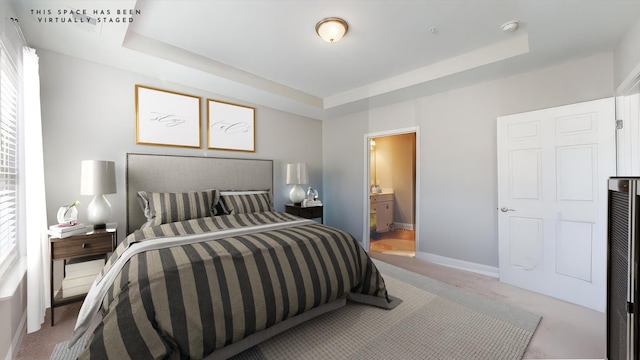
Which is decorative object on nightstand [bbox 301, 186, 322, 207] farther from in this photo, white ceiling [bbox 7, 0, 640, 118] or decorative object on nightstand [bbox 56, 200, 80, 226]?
decorative object on nightstand [bbox 56, 200, 80, 226]

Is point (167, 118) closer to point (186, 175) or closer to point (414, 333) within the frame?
point (186, 175)

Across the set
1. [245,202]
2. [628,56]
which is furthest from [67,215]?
[628,56]

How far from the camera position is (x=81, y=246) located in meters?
2.13

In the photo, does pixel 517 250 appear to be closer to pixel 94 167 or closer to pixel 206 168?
pixel 206 168

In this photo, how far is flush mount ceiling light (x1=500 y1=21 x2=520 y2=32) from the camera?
2.11 meters

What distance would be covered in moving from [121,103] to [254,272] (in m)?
2.55

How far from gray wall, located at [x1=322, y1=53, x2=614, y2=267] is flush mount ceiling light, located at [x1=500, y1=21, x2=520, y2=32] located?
0.81m

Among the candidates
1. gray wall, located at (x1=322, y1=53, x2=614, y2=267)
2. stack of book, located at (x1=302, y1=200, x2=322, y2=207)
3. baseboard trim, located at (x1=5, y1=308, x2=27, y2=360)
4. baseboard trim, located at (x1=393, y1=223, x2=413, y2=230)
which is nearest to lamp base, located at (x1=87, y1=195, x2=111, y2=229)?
baseboard trim, located at (x1=5, y1=308, x2=27, y2=360)

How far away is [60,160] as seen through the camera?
243cm

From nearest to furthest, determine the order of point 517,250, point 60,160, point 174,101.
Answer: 1. point 60,160
2. point 517,250
3. point 174,101

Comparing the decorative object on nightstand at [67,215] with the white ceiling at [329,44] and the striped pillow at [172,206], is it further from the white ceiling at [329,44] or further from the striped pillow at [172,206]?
the white ceiling at [329,44]

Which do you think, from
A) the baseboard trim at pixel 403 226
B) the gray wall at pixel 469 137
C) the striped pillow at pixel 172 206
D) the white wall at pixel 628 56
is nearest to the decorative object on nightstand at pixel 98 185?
the striped pillow at pixel 172 206

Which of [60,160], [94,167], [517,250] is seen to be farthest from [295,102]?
[517,250]

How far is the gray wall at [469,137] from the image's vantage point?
2.50 m
